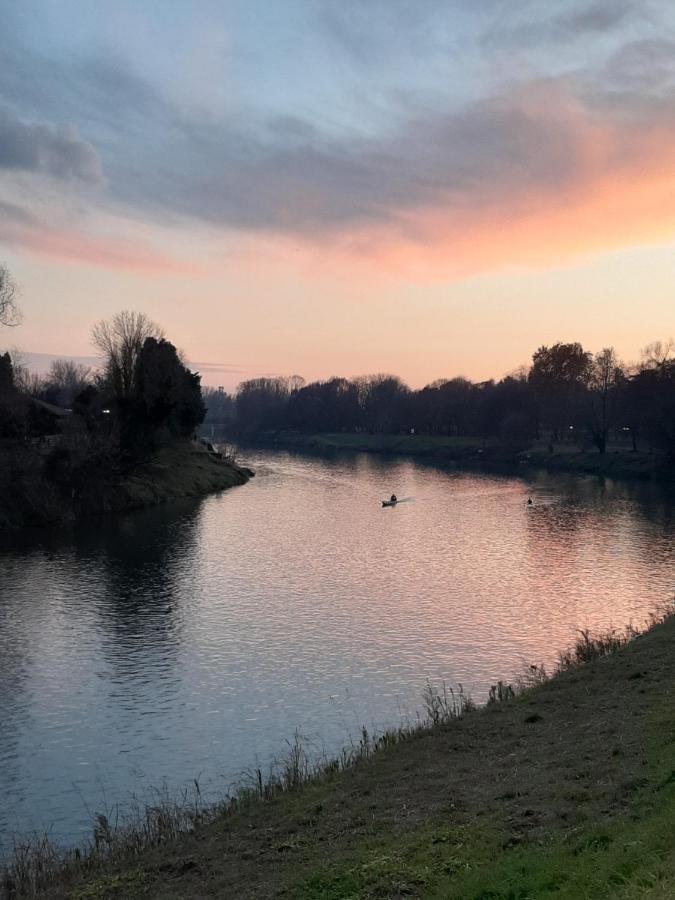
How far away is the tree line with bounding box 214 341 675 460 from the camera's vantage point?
96.4m

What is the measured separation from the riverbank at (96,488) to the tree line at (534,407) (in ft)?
172

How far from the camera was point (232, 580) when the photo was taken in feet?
120

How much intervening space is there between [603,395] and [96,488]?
74.2m

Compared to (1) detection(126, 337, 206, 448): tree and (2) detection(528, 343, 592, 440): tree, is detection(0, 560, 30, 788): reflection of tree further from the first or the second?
(2) detection(528, 343, 592, 440): tree

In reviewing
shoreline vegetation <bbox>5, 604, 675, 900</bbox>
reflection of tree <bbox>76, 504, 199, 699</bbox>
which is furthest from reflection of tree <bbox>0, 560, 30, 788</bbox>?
shoreline vegetation <bbox>5, 604, 675, 900</bbox>

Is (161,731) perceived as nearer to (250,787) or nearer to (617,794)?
(250,787)

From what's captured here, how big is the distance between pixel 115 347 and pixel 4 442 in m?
23.2

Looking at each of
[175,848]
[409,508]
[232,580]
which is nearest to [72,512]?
[232,580]

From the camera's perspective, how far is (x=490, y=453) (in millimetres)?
121312

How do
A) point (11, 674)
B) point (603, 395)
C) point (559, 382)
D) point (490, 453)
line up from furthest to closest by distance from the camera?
point (559, 382) < point (490, 453) < point (603, 395) < point (11, 674)

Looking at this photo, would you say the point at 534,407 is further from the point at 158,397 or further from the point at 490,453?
the point at 158,397

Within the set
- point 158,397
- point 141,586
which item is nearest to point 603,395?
point 158,397

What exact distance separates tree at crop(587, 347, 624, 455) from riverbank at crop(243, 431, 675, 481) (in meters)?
2.88

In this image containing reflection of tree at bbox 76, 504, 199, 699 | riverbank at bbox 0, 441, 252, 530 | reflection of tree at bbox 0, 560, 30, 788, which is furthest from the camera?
riverbank at bbox 0, 441, 252, 530
